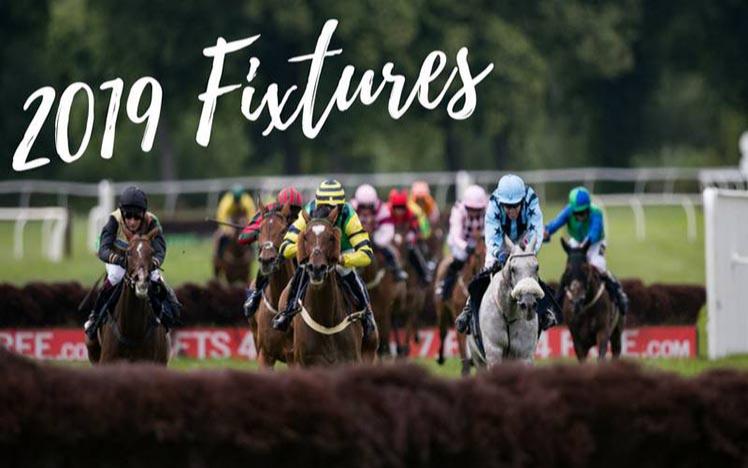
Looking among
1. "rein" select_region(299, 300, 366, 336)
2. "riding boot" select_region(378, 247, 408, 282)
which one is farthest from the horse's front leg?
"rein" select_region(299, 300, 366, 336)

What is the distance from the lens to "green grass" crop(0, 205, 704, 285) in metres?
32.4

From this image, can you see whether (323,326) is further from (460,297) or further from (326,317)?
(460,297)

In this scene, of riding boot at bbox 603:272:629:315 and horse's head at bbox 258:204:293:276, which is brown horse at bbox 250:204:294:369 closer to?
horse's head at bbox 258:204:293:276

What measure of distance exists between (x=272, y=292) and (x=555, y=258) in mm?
22807

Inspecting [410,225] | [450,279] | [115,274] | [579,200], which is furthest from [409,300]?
[115,274]

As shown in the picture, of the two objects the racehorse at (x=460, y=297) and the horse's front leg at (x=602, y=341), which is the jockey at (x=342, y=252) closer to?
the racehorse at (x=460, y=297)

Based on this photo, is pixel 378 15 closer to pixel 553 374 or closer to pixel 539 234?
pixel 539 234

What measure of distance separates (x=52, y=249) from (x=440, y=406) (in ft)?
105

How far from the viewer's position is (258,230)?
48.6ft

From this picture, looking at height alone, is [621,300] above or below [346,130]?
below

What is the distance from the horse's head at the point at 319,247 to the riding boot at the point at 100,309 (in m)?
1.79

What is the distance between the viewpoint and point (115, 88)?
14.2 metres

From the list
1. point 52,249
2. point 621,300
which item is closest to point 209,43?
point 52,249

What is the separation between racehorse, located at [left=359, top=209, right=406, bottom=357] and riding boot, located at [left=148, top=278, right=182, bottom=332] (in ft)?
14.7
